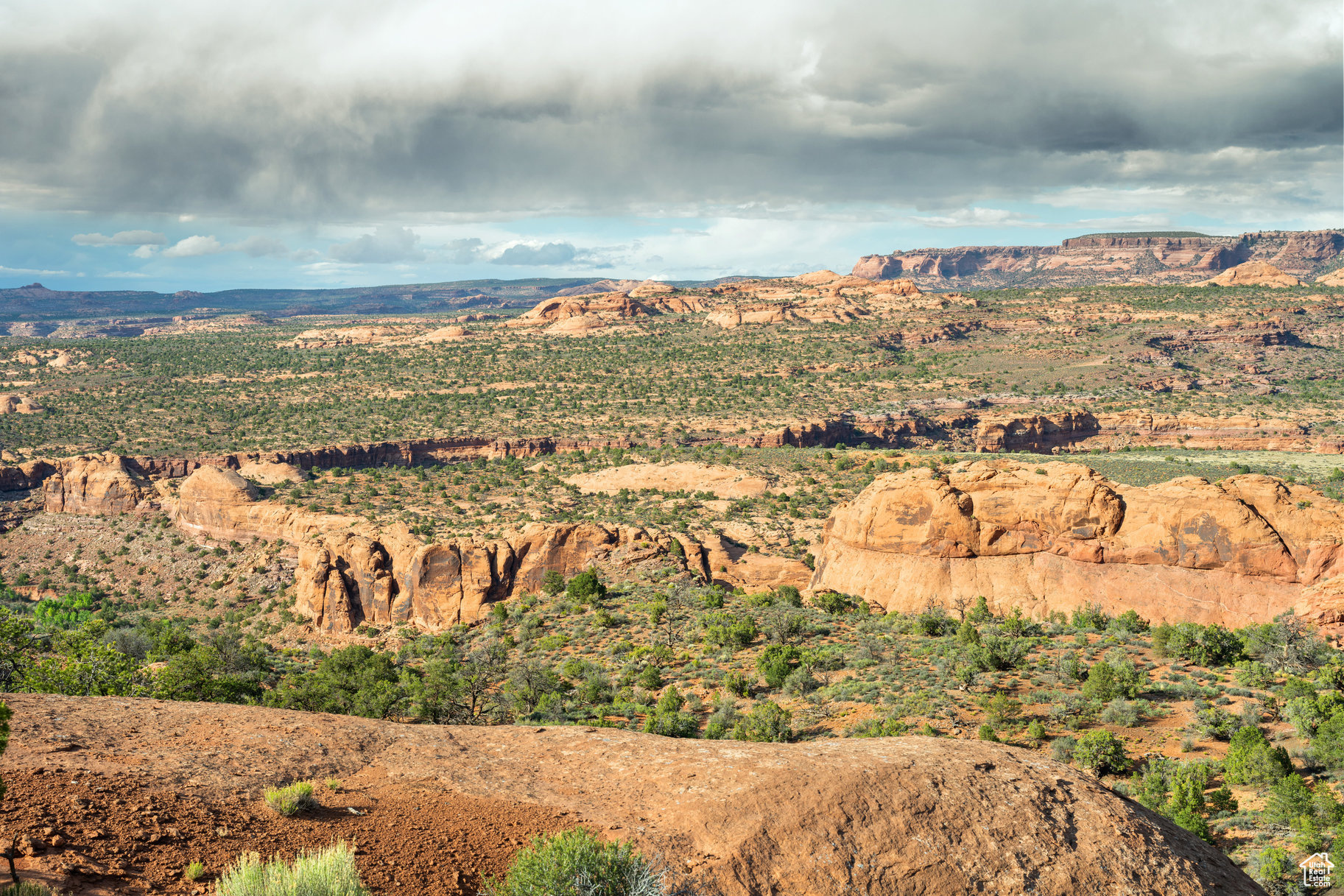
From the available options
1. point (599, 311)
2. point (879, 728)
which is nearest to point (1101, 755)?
point (879, 728)

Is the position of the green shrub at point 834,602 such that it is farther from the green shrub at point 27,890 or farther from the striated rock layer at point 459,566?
the green shrub at point 27,890

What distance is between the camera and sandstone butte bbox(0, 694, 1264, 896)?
36.7 feet

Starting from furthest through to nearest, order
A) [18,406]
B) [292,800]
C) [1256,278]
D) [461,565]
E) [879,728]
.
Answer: [1256,278] → [18,406] → [461,565] → [879,728] → [292,800]

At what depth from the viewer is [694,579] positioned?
41156 mm

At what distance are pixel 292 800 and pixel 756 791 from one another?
259 inches

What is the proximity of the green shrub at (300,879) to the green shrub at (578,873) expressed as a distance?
1653 mm

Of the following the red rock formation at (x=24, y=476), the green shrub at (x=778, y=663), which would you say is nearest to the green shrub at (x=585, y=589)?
the green shrub at (x=778, y=663)

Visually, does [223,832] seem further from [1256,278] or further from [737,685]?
[1256,278]

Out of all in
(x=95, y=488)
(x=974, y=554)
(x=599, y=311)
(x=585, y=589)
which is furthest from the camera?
(x=599, y=311)

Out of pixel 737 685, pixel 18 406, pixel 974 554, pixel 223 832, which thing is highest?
pixel 18 406

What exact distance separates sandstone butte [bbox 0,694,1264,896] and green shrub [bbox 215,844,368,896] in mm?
1938

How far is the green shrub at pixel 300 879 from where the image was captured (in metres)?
8.31

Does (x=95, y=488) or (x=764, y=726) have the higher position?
(x=95, y=488)

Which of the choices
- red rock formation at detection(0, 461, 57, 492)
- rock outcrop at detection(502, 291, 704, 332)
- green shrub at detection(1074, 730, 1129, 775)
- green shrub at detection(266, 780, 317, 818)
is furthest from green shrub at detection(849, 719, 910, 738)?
rock outcrop at detection(502, 291, 704, 332)
